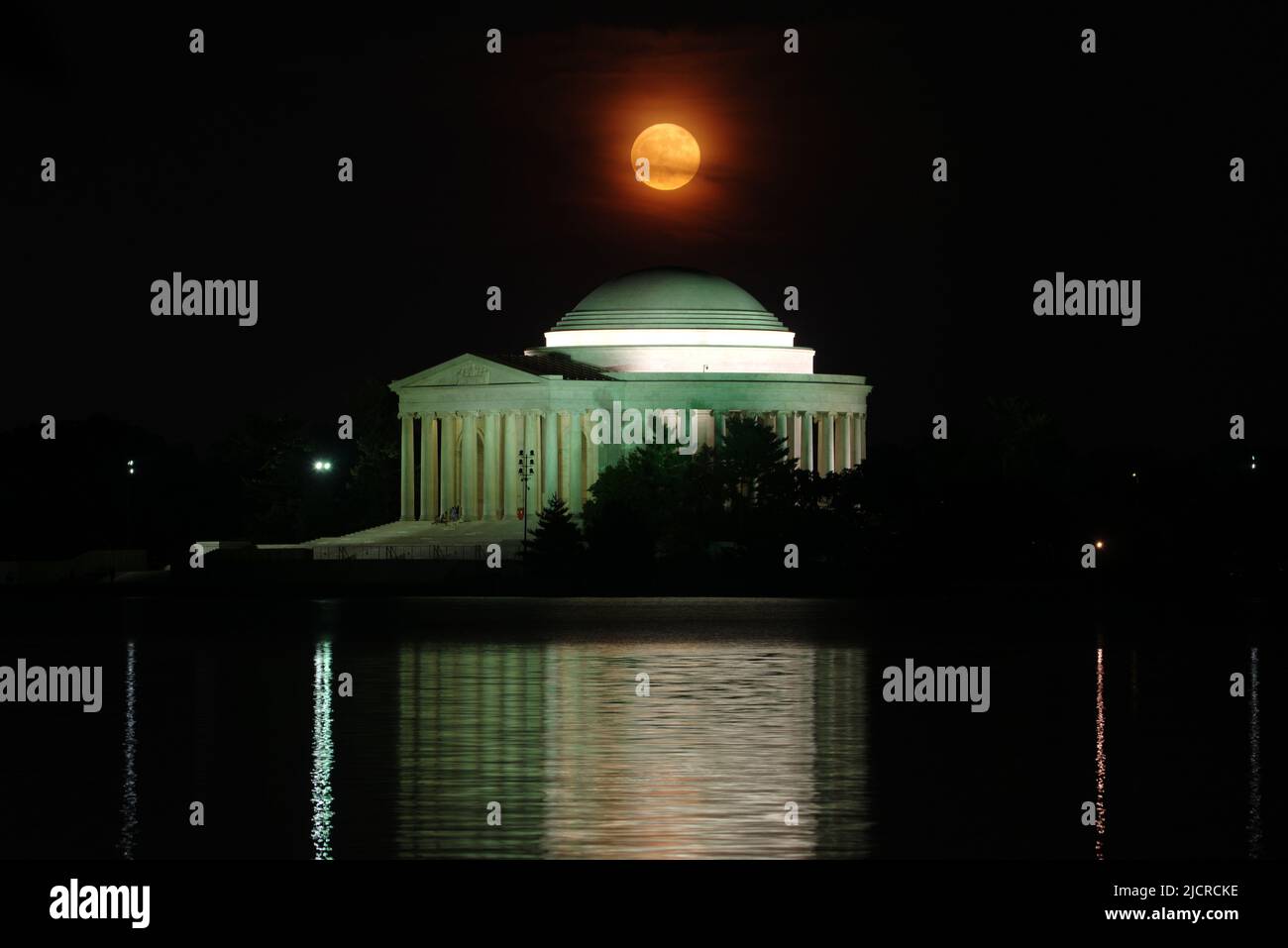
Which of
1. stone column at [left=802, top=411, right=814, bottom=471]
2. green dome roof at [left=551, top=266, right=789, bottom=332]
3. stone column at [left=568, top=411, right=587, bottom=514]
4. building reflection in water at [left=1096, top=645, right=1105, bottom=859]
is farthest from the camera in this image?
green dome roof at [left=551, top=266, right=789, bottom=332]

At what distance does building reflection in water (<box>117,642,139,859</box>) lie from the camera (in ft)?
125

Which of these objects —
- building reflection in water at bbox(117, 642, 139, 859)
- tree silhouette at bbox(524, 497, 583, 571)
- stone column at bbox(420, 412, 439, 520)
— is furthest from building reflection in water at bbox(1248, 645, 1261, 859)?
stone column at bbox(420, 412, 439, 520)

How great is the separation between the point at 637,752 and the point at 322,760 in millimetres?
5358

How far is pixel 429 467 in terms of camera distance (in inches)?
7072

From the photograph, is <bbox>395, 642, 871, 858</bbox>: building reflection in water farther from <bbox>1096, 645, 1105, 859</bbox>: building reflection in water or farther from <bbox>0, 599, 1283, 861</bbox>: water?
<bbox>1096, 645, 1105, 859</bbox>: building reflection in water

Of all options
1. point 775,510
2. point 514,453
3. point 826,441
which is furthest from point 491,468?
point 775,510

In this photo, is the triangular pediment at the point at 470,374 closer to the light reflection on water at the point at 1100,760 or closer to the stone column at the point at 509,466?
the stone column at the point at 509,466

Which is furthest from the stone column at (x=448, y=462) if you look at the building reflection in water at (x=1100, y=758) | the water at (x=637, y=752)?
the building reflection in water at (x=1100, y=758)

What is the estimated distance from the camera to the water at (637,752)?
38.3 meters

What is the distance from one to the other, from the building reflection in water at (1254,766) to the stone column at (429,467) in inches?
4404

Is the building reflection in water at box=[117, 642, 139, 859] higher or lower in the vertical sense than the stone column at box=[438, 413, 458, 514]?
lower

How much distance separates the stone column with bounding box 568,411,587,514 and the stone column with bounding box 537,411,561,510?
0.86m
